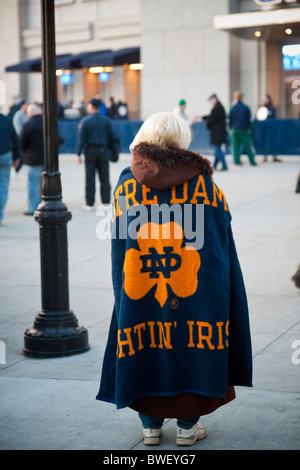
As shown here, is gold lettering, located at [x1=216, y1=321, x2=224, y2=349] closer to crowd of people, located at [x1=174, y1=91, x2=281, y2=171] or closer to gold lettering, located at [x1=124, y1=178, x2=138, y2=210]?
gold lettering, located at [x1=124, y1=178, x2=138, y2=210]

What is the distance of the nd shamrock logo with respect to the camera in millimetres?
→ 3963

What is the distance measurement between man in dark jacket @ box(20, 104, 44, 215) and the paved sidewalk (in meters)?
0.82

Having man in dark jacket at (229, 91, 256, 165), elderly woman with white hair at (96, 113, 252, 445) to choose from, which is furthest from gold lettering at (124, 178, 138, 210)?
man in dark jacket at (229, 91, 256, 165)

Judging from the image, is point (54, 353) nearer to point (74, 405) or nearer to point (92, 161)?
point (74, 405)

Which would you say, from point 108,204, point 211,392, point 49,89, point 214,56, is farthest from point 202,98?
point 211,392

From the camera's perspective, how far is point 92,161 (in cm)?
1359

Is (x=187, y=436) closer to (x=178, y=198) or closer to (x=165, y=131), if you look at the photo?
(x=178, y=198)

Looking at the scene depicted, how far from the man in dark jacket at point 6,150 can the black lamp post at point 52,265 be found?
20.7ft

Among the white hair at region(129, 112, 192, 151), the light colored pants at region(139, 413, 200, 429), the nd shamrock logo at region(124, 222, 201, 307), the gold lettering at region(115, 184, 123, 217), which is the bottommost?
the light colored pants at region(139, 413, 200, 429)

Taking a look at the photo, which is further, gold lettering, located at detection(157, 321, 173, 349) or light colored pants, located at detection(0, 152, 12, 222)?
light colored pants, located at detection(0, 152, 12, 222)

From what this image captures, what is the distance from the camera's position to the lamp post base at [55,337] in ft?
19.2

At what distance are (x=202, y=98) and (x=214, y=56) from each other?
5.12 feet

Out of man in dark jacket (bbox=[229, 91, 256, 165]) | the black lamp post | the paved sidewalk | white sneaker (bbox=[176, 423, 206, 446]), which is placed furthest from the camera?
man in dark jacket (bbox=[229, 91, 256, 165])

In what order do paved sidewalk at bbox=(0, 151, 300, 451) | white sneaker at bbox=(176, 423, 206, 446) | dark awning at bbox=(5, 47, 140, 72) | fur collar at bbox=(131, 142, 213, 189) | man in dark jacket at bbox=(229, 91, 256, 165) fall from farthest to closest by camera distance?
dark awning at bbox=(5, 47, 140, 72) → man in dark jacket at bbox=(229, 91, 256, 165) → paved sidewalk at bbox=(0, 151, 300, 451) → white sneaker at bbox=(176, 423, 206, 446) → fur collar at bbox=(131, 142, 213, 189)
